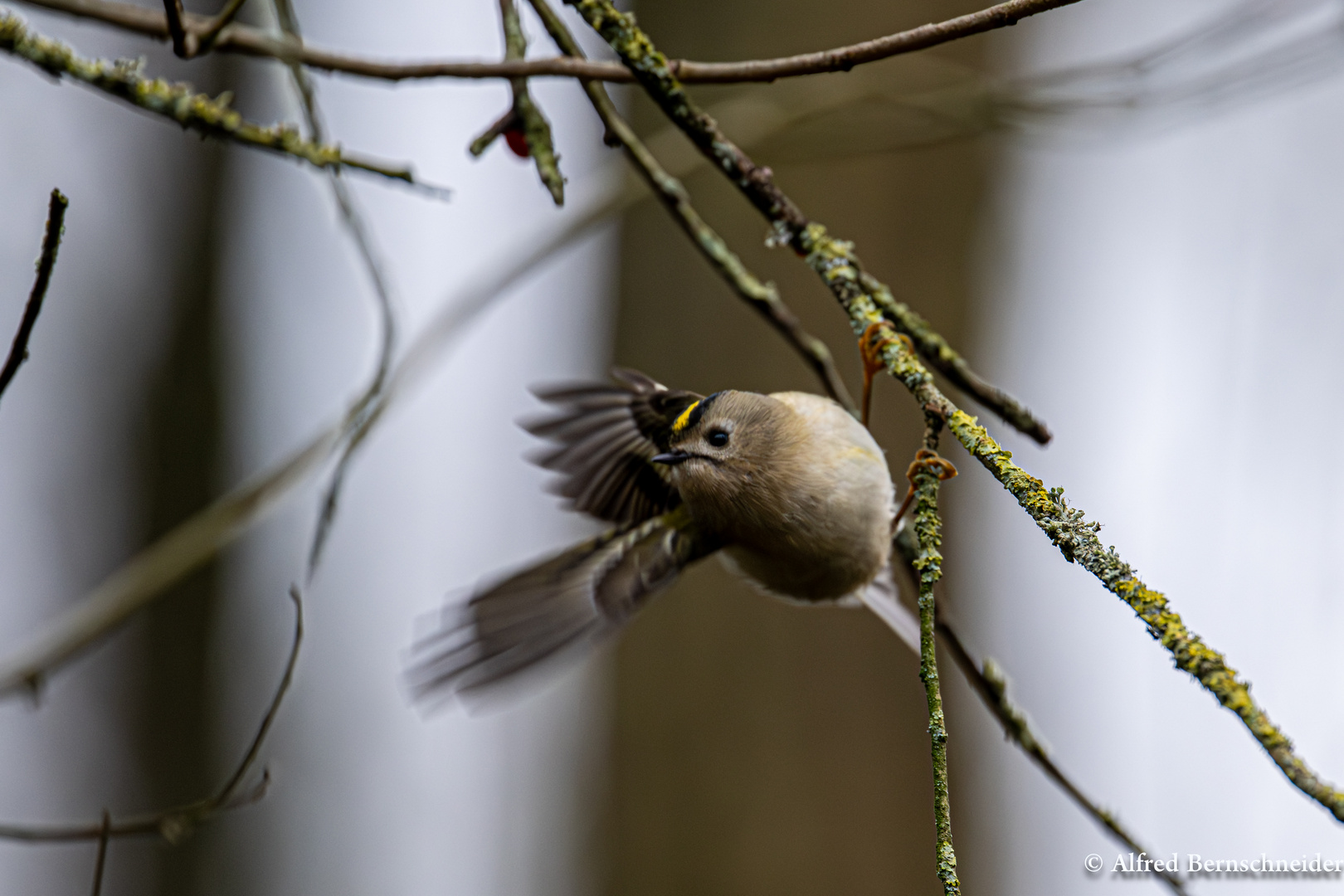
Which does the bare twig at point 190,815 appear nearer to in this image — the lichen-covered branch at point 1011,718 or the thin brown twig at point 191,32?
the thin brown twig at point 191,32

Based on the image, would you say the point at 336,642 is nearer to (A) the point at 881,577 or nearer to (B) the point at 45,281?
(A) the point at 881,577

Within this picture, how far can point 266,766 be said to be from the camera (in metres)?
1.70

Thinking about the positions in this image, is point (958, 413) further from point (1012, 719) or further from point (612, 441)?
point (612, 441)

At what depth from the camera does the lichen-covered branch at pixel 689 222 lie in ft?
4.93

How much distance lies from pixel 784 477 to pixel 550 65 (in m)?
1.01

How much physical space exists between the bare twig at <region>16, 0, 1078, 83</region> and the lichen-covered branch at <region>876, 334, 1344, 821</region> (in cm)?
38

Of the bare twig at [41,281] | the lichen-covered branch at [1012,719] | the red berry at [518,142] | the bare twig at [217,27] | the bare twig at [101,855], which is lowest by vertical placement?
the bare twig at [101,855]

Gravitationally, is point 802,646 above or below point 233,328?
below

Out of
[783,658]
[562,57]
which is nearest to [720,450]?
[562,57]

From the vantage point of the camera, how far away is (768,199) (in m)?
1.47

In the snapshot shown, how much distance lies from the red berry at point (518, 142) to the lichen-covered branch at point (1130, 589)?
0.76 m

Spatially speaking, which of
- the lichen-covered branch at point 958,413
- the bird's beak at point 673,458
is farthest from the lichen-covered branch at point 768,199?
the bird's beak at point 673,458

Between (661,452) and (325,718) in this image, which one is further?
(325,718)

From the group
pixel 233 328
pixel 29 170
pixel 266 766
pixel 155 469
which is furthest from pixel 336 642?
pixel 266 766
